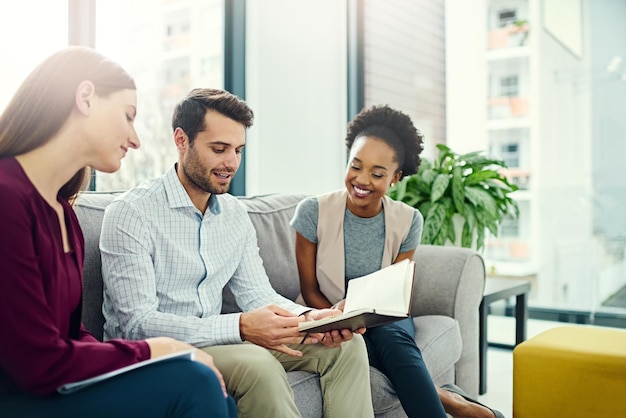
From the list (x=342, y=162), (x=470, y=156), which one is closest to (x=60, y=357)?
(x=470, y=156)

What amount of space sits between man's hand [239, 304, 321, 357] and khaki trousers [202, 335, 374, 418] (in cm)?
3

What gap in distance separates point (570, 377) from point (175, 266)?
50.2 inches

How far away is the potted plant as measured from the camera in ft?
10.4

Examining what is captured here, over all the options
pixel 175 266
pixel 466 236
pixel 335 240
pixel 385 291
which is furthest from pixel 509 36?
pixel 175 266

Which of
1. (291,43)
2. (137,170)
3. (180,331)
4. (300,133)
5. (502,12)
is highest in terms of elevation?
(502,12)

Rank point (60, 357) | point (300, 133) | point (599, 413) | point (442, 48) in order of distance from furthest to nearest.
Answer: point (442, 48)
point (300, 133)
point (599, 413)
point (60, 357)

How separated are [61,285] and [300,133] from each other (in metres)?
2.54

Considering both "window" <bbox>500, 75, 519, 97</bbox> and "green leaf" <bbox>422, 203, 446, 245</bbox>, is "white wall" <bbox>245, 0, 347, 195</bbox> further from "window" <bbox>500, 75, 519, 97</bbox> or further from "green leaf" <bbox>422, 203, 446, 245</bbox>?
"window" <bbox>500, 75, 519, 97</bbox>

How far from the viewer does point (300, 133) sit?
12.0 feet

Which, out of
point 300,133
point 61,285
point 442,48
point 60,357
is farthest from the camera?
point 442,48

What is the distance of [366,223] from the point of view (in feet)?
7.34

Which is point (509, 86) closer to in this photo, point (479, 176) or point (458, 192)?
point (479, 176)

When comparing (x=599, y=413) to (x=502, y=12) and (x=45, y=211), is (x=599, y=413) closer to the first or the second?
(x=45, y=211)

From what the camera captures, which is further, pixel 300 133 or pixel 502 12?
pixel 502 12
